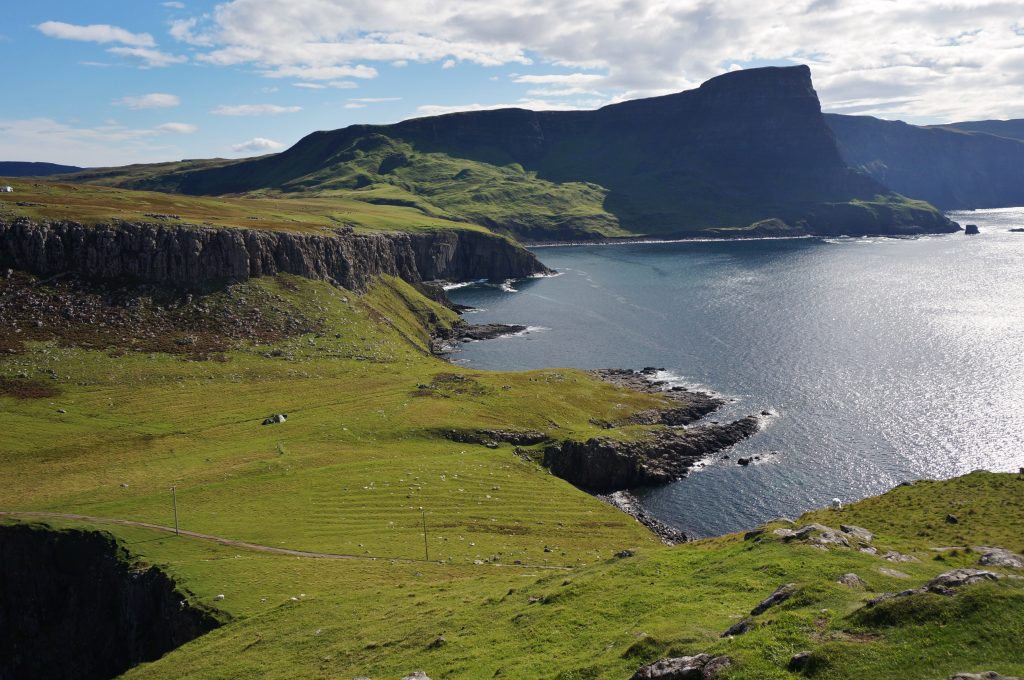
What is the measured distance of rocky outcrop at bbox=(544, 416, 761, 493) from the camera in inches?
3900

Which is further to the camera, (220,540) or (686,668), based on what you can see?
(220,540)

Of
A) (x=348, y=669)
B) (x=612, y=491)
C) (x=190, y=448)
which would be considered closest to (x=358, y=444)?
(x=190, y=448)

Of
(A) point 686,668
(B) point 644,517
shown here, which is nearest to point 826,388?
(B) point 644,517

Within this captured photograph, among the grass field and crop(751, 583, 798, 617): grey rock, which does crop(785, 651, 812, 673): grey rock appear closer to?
the grass field

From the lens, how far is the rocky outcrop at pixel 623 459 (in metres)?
99.1

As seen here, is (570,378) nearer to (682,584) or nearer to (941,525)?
(941,525)

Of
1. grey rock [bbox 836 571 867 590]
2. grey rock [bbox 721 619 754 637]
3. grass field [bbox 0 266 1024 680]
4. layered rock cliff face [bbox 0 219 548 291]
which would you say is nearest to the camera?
grey rock [bbox 721 619 754 637]

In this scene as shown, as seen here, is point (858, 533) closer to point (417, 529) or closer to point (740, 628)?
point (740, 628)

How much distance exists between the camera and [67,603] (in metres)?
63.1

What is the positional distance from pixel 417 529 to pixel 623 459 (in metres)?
39.6

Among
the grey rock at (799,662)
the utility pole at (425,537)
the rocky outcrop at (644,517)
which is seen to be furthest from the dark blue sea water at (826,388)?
the grey rock at (799,662)

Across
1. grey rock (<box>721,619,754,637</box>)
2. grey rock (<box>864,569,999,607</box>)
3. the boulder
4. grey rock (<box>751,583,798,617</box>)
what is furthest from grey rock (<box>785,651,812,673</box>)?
grey rock (<box>751,583,798,617</box>)

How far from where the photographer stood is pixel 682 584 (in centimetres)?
4222

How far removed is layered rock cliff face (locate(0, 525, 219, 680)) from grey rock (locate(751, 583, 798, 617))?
49.3m
